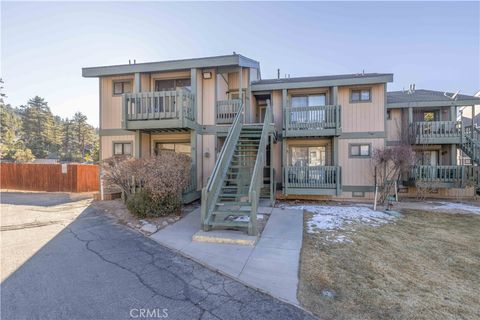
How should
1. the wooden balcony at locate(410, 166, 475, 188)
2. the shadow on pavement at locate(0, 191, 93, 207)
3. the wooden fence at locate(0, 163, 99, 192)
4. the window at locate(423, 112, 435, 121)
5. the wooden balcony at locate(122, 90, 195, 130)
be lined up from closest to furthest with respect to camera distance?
1. the wooden balcony at locate(122, 90, 195, 130)
2. the shadow on pavement at locate(0, 191, 93, 207)
3. the wooden balcony at locate(410, 166, 475, 188)
4. the window at locate(423, 112, 435, 121)
5. the wooden fence at locate(0, 163, 99, 192)

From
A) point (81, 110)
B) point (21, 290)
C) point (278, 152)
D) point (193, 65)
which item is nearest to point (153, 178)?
point (21, 290)

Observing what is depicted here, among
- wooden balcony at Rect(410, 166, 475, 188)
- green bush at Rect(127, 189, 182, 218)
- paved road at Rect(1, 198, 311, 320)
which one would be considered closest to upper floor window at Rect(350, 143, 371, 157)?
wooden balcony at Rect(410, 166, 475, 188)

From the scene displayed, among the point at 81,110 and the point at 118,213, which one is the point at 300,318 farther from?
the point at 81,110

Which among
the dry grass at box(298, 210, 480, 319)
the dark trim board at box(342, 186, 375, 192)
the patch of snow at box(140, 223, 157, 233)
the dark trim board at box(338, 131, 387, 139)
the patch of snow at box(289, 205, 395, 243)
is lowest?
the dry grass at box(298, 210, 480, 319)

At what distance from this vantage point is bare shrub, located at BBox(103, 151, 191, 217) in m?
6.79

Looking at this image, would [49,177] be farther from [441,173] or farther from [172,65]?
[441,173]

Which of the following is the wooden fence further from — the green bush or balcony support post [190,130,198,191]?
the green bush

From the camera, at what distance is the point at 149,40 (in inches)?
477

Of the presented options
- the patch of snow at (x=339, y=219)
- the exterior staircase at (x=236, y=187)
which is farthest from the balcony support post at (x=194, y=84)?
the patch of snow at (x=339, y=219)

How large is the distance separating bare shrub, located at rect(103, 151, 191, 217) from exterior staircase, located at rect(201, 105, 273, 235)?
4.94 ft

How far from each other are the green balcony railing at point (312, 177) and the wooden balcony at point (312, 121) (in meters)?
1.64

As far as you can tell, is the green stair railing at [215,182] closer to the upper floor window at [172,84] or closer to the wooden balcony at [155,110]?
the wooden balcony at [155,110]

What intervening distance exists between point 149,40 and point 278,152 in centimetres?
927

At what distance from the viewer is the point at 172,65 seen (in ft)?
32.8
